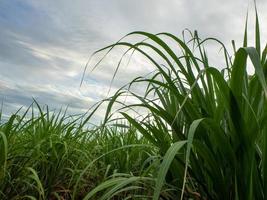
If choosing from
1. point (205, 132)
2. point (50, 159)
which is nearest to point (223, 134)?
point (205, 132)

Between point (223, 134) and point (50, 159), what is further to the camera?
point (50, 159)

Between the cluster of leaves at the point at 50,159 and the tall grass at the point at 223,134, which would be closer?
the tall grass at the point at 223,134

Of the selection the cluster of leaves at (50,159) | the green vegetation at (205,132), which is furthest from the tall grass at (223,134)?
the cluster of leaves at (50,159)

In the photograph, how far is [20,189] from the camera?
2.06m

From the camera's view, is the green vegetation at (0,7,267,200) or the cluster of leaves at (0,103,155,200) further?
the cluster of leaves at (0,103,155,200)

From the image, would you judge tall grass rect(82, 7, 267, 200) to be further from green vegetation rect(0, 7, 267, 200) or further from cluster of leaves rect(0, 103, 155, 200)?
cluster of leaves rect(0, 103, 155, 200)

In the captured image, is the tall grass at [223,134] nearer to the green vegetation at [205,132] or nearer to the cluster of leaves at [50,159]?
the green vegetation at [205,132]

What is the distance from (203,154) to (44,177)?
131cm

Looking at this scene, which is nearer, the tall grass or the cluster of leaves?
the tall grass

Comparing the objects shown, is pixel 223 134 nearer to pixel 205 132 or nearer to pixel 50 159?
pixel 205 132

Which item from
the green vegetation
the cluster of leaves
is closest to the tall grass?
the green vegetation

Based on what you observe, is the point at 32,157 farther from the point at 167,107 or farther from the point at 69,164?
the point at 167,107

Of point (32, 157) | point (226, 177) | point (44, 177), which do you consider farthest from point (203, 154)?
point (44, 177)

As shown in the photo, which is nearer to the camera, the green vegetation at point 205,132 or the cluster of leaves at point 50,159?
the green vegetation at point 205,132
